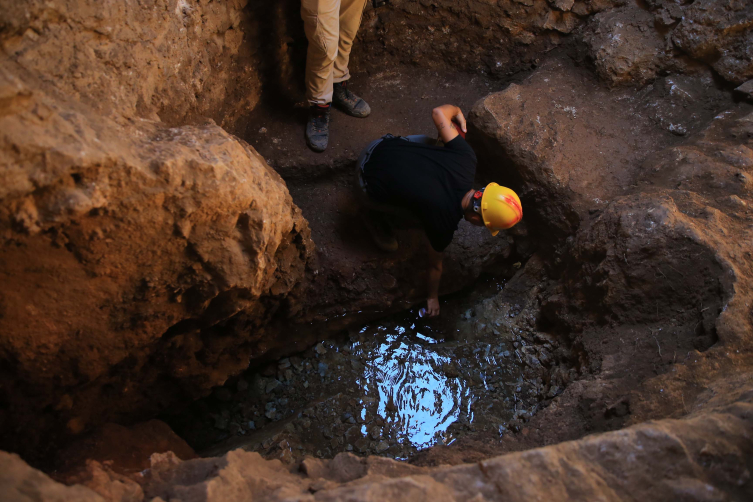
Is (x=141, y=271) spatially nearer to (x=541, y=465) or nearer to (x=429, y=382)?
(x=541, y=465)

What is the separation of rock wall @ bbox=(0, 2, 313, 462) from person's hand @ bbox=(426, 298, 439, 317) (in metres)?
1.14

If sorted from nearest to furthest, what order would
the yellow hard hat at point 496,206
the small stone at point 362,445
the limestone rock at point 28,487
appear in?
the limestone rock at point 28,487 → the yellow hard hat at point 496,206 → the small stone at point 362,445

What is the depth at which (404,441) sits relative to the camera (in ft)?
8.67

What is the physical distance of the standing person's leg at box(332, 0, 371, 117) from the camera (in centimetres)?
298

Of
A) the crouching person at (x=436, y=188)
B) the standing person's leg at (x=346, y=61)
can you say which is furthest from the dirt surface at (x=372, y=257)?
the crouching person at (x=436, y=188)

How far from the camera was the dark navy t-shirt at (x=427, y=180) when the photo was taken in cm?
247

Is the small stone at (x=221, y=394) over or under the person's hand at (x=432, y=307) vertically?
under

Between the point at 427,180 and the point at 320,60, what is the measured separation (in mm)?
1021

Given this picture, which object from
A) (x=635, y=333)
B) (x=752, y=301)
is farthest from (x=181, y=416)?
(x=752, y=301)

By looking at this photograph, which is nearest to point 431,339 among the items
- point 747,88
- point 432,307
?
point 432,307

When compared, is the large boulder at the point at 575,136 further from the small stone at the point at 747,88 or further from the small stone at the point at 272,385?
the small stone at the point at 272,385

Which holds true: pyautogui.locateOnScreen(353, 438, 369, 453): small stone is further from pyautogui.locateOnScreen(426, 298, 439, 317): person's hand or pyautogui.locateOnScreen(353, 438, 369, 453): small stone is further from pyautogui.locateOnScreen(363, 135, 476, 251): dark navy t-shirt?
pyautogui.locateOnScreen(363, 135, 476, 251): dark navy t-shirt

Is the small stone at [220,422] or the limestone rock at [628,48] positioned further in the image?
the limestone rock at [628,48]

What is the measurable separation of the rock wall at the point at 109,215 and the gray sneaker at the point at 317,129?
2.98 feet
